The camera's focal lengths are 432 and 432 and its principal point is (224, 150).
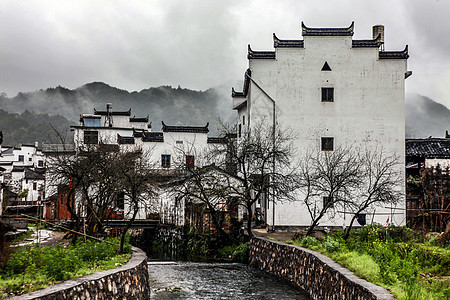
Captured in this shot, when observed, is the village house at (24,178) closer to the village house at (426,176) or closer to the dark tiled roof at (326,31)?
the dark tiled roof at (326,31)

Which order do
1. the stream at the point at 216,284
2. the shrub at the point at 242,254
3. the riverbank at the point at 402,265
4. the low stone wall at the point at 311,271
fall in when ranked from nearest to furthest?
the riverbank at the point at 402,265 < the low stone wall at the point at 311,271 < the stream at the point at 216,284 < the shrub at the point at 242,254

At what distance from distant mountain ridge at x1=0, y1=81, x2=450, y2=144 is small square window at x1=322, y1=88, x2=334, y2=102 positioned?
8968 cm

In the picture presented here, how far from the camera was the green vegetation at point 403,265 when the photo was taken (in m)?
7.45

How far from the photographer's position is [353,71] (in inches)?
1025

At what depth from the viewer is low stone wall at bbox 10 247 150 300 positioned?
701 centimetres

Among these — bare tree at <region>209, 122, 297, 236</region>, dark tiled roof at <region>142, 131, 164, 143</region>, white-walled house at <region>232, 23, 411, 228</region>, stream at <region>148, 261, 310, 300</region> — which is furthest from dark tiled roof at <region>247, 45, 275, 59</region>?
dark tiled roof at <region>142, 131, 164, 143</region>

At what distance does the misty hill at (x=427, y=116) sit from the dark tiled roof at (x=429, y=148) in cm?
9615

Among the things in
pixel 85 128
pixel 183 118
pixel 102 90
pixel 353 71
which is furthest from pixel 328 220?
pixel 102 90

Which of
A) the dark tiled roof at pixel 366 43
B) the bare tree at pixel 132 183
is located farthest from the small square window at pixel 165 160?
the dark tiled roof at pixel 366 43

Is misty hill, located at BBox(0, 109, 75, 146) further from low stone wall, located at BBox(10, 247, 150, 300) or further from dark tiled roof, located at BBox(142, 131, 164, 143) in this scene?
low stone wall, located at BBox(10, 247, 150, 300)

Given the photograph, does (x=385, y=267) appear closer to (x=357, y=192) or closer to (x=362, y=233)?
(x=362, y=233)

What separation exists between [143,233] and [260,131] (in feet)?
47.5

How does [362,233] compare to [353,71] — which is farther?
[353,71]

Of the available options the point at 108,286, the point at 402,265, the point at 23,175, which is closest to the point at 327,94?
the point at 402,265
